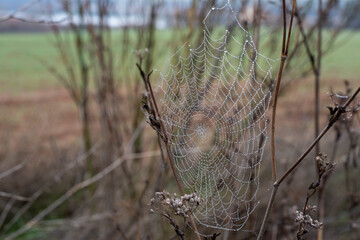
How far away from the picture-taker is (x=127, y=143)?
334 centimetres

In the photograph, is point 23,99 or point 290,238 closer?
point 290,238

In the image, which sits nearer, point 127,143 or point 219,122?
point 219,122

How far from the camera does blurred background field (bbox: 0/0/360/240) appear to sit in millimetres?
2133

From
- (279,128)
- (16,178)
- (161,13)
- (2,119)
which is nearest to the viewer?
(161,13)

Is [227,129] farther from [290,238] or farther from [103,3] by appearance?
[103,3]

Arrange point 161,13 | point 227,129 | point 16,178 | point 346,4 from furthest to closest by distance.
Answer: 1. point 16,178
2. point 161,13
3. point 346,4
4. point 227,129

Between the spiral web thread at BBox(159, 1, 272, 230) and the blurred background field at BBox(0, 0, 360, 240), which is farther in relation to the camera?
the blurred background field at BBox(0, 0, 360, 240)

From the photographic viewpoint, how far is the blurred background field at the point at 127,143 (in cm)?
213

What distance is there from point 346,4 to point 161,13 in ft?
4.05

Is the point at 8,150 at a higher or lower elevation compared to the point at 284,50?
lower

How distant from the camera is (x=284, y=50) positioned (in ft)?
2.91

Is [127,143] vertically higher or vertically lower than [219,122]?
lower

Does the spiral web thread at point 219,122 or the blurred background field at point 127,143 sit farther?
the blurred background field at point 127,143

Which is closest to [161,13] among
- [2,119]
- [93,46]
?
[93,46]
